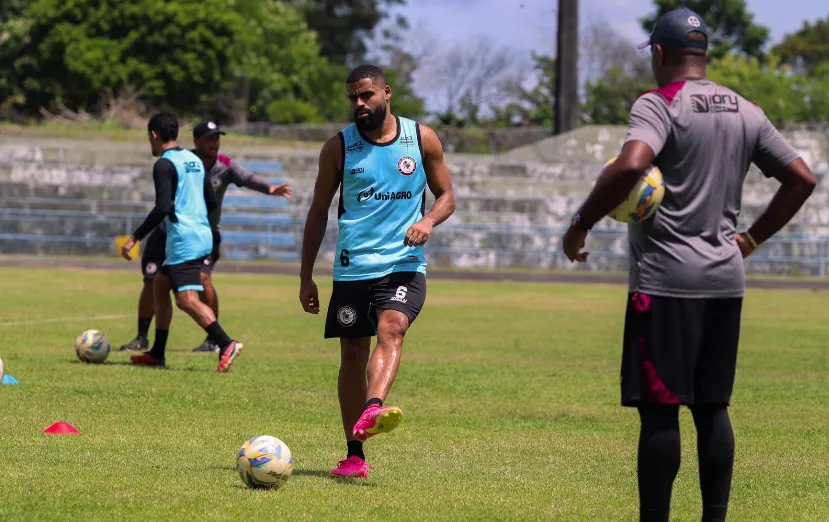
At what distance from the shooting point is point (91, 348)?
483 inches

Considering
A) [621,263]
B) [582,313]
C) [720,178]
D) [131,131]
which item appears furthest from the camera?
[131,131]

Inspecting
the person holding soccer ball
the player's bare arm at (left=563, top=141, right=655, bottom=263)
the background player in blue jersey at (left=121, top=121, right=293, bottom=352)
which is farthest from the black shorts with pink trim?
the background player in blue jersey at (left=121, top=121, right=293, bottom=352)

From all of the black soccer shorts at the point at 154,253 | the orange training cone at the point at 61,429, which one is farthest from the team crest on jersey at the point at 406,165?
the black soccer shorts at the point at 154,253

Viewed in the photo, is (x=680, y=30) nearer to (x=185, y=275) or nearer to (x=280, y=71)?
(x=185, y=275)

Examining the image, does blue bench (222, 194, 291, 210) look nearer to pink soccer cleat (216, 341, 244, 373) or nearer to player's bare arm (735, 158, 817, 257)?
pink soccer cleat (216, 341, 244, 373)

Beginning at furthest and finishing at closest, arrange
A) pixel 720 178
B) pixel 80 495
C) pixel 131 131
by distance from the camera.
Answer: pixel 131 131 < pixel 80 495 < pixel 720 178

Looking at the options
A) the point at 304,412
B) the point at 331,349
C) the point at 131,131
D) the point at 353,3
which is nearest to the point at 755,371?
the point at 331,349

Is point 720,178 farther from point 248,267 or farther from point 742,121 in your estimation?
point 248,267

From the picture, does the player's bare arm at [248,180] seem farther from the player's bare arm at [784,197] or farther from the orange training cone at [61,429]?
the player's bare arm at [784,197]

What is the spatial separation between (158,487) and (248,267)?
26049 mm

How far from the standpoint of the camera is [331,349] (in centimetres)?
1494

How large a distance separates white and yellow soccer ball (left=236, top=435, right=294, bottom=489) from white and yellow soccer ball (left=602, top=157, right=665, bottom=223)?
90.8 inches

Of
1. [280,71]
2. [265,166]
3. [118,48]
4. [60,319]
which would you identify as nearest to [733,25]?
[280,71]

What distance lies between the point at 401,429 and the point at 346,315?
82.8 inches
